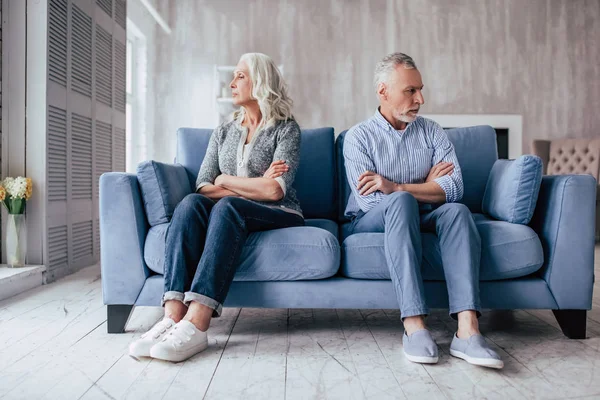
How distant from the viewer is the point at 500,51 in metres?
5.85

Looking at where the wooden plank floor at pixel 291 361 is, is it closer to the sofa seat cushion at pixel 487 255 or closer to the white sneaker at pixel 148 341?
the white sneaker at pixel 148 341

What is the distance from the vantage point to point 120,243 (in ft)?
6.08

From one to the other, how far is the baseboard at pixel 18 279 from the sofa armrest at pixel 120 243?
0.88 meters

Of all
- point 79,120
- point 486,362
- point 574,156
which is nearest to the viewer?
point 486,362

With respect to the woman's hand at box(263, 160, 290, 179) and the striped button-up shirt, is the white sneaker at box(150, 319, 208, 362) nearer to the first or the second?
the woman's hand at box(263, 160, 290, 179)

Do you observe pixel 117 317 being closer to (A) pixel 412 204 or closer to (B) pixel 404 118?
(A) pixel 412 204

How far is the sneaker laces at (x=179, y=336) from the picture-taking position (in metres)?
1.53

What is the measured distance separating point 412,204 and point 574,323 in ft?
2.36

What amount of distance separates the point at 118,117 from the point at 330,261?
8.76 feet

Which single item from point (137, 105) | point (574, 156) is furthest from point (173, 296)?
point (574, 156)

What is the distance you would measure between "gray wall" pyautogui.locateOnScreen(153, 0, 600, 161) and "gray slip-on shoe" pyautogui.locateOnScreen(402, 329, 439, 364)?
4.39 m

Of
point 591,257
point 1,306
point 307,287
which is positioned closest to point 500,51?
point 591,257

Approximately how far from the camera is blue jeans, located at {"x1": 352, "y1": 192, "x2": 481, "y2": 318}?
1.61 m

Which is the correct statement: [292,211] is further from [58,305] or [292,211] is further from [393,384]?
[58,305]
